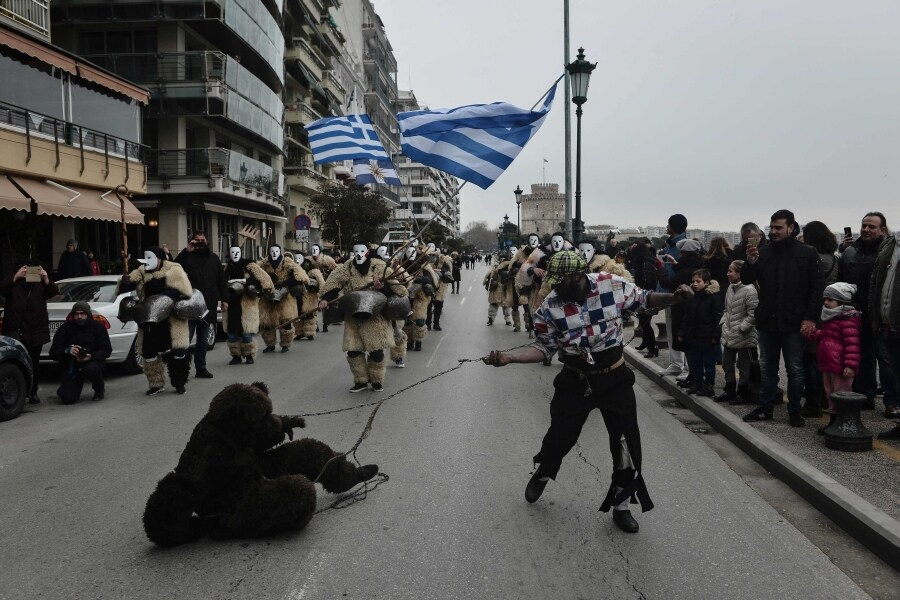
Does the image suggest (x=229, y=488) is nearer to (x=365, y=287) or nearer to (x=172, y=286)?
(x=365, y=287)

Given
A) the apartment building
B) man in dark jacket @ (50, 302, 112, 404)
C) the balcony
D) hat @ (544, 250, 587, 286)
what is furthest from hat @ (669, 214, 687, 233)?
the balcony

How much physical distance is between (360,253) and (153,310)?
2.66m

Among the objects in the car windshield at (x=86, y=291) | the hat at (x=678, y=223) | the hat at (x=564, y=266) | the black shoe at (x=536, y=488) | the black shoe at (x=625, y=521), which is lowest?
the black shoe at (x=625, y=521)

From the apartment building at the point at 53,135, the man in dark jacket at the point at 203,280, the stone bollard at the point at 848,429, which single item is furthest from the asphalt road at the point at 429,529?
the apartment building at the point at 53,135

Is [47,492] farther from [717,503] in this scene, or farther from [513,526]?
[717,503]

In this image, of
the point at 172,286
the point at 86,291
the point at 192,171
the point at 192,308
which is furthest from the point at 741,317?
the point at 192,171

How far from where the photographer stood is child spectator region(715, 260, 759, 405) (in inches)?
302

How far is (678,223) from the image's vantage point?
9.61m

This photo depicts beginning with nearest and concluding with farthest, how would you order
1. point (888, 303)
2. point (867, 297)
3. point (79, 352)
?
point (888, 303) → point (867, 297) → point (79, 352)

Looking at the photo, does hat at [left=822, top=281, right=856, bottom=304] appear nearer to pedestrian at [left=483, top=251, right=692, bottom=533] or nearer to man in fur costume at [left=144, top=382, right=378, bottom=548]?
pedestrian at [left=483, top=251, right=692, bottom=533]

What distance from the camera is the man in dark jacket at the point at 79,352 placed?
29.4ft

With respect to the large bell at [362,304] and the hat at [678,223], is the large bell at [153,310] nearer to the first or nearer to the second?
the large bell at [362,304]

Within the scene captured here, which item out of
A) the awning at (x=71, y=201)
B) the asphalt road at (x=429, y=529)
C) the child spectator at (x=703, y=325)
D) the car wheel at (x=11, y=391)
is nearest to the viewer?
the asphalt road at (x=429, y=529)

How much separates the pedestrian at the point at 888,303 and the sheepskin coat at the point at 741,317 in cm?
119
